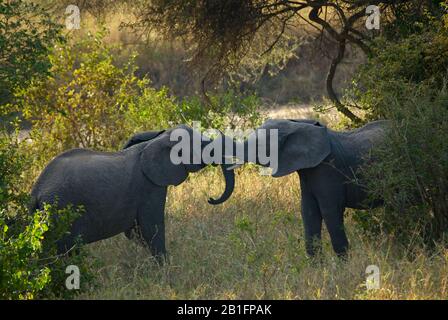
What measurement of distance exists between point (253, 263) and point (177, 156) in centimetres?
105

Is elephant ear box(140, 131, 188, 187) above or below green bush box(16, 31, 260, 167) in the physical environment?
below

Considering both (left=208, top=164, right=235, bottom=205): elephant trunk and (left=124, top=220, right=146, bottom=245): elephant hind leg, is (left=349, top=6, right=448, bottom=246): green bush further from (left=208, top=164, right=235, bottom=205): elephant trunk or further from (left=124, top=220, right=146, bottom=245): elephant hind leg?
(left=124, top=220, right=146, bottom=245): elephant hind leg

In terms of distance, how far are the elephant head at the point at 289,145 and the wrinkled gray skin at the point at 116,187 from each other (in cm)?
42

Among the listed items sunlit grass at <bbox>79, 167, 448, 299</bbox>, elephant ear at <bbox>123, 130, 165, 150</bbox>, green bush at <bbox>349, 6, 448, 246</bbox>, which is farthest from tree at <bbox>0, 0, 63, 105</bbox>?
green bush at <bbox>349, 6, 448, 246</bbox>

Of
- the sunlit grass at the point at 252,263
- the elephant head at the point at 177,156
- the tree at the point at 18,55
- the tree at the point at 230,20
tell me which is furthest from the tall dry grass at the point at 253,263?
the tree at the point at 230,20

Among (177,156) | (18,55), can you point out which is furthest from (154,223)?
(18,55)

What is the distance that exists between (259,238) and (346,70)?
1197 cm

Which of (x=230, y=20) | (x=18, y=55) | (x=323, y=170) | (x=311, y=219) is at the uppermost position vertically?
(x=230, y=20)

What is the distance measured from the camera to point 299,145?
7359 mm

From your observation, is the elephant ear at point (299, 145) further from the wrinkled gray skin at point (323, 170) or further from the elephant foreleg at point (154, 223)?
the elephant foreleg at point (154, 223)

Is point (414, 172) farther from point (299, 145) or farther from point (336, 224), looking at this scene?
point (299, 145)

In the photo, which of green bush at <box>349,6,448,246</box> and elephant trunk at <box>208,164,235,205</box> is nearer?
green bush at <box>349,6,448,246</box>

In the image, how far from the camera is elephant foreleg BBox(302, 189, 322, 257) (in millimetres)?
7453

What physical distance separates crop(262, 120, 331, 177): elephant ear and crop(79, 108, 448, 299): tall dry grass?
1.88 ft
